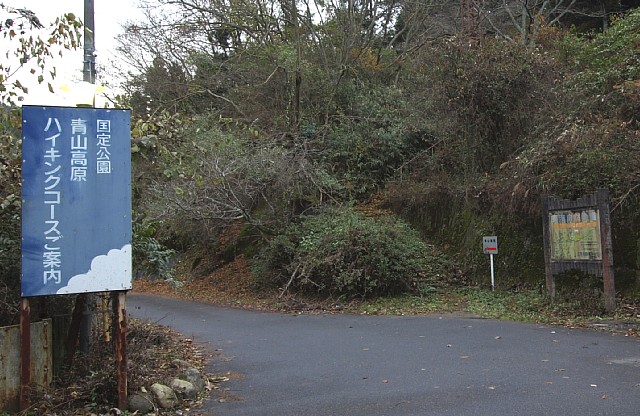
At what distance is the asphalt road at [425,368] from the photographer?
610 centimetres

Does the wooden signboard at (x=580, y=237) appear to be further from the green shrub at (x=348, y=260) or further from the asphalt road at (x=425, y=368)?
the green shrub at (x=348, y=260)

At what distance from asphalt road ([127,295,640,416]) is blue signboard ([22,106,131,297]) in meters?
2.00

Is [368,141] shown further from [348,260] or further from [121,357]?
[121,357]

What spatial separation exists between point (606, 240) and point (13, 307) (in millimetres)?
9883

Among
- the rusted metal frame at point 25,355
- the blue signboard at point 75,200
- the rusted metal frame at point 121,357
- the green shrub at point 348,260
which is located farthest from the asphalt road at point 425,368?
the green shrub at point 348,260

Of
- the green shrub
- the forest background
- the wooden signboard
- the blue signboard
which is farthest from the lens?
the green shrub

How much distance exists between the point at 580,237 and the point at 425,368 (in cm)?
563

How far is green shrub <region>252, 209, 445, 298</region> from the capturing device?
14961 millimetres

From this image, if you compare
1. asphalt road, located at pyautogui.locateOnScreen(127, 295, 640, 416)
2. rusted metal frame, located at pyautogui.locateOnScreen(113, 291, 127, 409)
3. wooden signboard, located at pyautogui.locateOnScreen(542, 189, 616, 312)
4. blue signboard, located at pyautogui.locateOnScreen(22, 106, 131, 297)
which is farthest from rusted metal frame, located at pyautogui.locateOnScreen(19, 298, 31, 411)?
wooden signboard, located at pyautogui.locateOnScreen(542, 189, 616, 312)

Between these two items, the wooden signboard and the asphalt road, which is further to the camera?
the wooden signboard

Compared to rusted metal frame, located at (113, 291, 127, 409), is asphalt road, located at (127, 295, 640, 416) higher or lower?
lower

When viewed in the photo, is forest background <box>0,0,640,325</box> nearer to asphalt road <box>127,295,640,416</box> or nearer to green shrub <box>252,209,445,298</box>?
green shrub <box>252,209,445,298</box>

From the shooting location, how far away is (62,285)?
5.81 m

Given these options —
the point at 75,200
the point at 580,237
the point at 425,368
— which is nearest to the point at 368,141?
the point at 580,237
